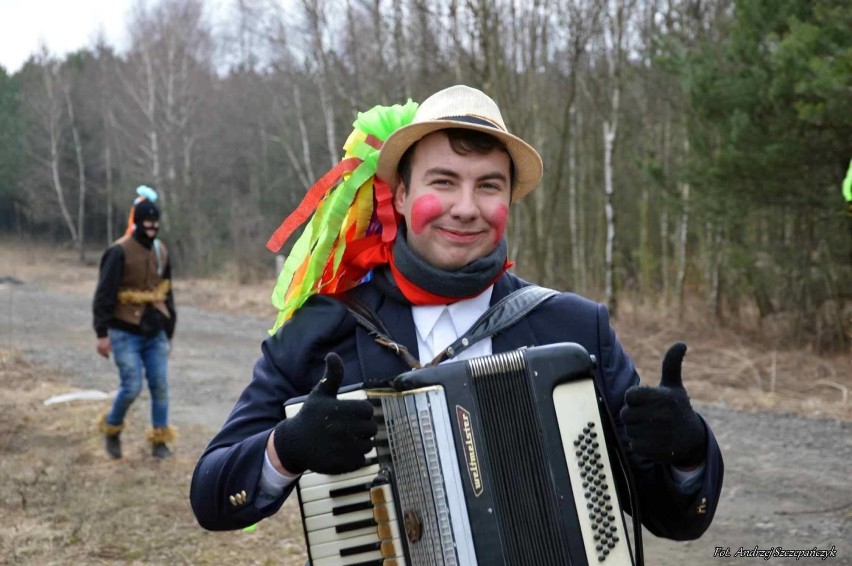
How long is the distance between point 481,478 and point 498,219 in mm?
648

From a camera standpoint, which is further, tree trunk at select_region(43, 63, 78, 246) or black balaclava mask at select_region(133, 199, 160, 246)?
tree trunk at select_region(43, 63, 78, 246)

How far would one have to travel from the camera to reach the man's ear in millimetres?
2342

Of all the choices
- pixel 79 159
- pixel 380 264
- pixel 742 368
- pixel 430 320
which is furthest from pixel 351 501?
pixel 79 159

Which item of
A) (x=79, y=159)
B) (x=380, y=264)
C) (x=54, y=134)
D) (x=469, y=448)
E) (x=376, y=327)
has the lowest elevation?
(x=469, y=448)

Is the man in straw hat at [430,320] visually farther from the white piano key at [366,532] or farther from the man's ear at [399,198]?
the white piano key at [366,532]

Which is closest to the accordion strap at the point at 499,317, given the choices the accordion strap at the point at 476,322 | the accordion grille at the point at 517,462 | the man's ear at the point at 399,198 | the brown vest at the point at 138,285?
the accordion strap at the point at 476,322

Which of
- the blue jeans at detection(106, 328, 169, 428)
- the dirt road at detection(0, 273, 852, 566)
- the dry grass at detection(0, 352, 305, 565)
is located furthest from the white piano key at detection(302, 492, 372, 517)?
the blue jeans at detection(106, 328, 169, 428)

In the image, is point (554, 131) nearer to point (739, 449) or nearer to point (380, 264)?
point (739, 449)

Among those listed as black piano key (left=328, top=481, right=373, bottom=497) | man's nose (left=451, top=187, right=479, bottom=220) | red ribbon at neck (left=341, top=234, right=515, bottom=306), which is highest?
man's nose (left=451, top=187, right=479, bottom=220)

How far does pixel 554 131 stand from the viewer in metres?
19.3

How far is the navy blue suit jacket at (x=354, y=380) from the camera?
6.81 feet

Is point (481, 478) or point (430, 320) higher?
point (430, 320)

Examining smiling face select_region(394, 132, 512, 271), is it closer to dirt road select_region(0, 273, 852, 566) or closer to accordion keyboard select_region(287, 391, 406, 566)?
accordion keyboard select_region(287, 391, 406, 566)

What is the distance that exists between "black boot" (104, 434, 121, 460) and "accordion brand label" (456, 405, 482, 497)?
5.13m
